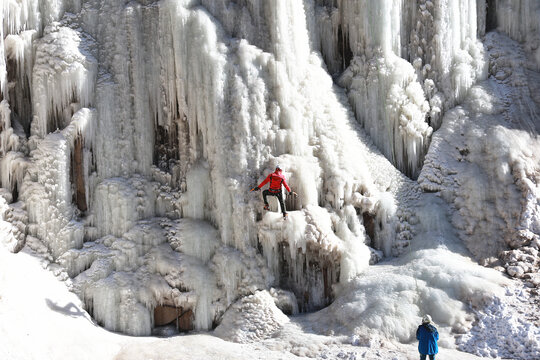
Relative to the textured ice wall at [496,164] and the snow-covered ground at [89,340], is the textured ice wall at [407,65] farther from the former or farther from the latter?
the snow-covered ground at [89,340]

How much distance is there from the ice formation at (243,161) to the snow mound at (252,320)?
0.04 meters

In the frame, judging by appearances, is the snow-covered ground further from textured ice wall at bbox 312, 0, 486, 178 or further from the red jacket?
textured ice wall at bbox 312, 0, 486, 178

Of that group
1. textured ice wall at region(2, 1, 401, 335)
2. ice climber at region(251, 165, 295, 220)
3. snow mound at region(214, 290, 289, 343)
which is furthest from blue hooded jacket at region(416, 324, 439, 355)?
ice climber at region(251, 165, 295, 220)

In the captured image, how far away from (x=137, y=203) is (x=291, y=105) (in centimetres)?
475

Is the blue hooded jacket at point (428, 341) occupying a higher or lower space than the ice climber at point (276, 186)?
lower

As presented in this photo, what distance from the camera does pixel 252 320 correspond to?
1386 centimetres

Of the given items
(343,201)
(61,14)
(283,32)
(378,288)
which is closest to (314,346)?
(378,288)

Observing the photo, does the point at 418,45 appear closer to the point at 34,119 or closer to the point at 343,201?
the point at 343,201

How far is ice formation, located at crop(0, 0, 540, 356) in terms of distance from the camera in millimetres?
14445

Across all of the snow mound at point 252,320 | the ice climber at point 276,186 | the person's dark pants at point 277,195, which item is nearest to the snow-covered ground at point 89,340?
the snow mound at point 252,320

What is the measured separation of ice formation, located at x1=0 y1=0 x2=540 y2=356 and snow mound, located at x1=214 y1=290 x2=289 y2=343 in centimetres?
4

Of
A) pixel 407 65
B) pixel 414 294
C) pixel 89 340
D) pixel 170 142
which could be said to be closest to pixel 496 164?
pixel 407 65

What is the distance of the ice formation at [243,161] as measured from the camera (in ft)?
47.4

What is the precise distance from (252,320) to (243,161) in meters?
3.91
